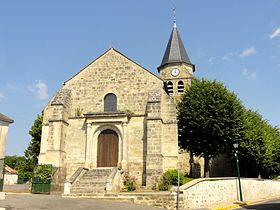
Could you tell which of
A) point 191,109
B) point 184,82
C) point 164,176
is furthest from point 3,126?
point 184,82

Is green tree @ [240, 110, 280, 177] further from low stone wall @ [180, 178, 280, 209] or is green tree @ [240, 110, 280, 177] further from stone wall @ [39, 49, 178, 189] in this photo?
stone wall @ [39, 49, 178, 189]

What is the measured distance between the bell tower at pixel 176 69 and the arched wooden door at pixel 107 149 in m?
13.2

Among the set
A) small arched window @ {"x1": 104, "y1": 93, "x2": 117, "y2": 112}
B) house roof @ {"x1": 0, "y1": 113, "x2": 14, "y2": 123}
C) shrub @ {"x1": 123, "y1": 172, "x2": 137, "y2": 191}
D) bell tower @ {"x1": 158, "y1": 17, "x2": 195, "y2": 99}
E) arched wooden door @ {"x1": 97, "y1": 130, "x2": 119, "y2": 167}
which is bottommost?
shrub @ {"x1": 123, "y1": 172, "x2": 137, "y2": 191}

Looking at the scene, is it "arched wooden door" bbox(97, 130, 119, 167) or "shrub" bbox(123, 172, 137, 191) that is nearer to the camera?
"shrub" bbox(123, 172, 137, 191)

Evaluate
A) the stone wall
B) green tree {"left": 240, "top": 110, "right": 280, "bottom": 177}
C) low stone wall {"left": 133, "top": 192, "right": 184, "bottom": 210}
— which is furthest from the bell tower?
low stone wall {"left": 133, "top": 192, "right": 184, "bottom": 210}

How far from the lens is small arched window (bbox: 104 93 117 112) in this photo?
2197cm

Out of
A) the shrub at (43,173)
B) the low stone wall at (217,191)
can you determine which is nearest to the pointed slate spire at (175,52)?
the low stone wall at (217,191)

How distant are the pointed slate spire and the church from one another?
1333 cm

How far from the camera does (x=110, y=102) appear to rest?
22203mm

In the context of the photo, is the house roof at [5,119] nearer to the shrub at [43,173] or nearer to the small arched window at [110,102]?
the shrub at [43,173]

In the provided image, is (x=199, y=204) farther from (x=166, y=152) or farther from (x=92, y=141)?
(x=92, y=141)

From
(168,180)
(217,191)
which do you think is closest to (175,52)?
(168,180)

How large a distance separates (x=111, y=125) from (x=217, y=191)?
798cm

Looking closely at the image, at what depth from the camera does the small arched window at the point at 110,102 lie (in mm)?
21969
